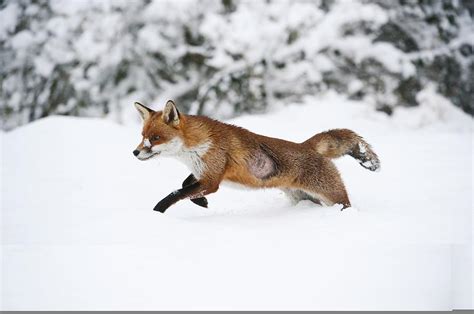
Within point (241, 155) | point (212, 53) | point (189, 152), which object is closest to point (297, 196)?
point (241, 155)

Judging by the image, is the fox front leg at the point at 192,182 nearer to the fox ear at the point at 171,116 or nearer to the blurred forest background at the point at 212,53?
the fox ear at the point at 171,116

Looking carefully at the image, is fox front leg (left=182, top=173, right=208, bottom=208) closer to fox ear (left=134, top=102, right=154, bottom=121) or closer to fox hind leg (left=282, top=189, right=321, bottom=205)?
fox ear (left=134, top=102, right=154, bottom=121)

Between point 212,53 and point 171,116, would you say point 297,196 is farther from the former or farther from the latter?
point 212,53

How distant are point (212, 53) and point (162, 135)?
6.21 metres

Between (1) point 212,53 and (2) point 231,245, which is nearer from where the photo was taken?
(2) point 231,245

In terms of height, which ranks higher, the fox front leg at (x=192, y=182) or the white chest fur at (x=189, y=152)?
the white chest fur at (x=189, y=152)

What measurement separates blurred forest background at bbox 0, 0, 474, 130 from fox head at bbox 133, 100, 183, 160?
5512 mm

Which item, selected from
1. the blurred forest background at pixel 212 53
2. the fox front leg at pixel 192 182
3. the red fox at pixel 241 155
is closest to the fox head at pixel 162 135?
the red fox at pixel 241 155

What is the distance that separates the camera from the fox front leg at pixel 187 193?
151 inches

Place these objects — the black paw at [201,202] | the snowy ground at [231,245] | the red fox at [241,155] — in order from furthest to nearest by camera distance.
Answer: the black paw at [201,202]
the red fox at [241,155]
the snowy ground at [231,245]

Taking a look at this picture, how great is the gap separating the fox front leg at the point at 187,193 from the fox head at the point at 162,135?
0.30 meters

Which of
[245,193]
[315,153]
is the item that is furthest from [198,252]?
[245,193]

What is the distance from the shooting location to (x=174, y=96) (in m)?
10.1

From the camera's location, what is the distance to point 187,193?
3873mm
